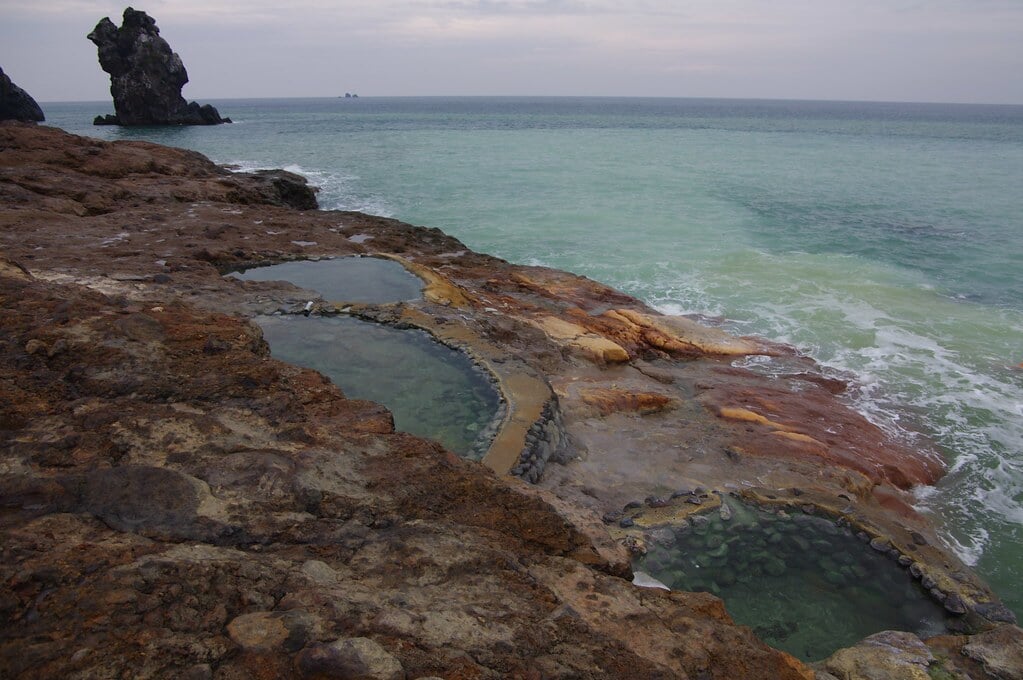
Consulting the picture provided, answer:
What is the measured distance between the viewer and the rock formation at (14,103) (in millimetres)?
45344

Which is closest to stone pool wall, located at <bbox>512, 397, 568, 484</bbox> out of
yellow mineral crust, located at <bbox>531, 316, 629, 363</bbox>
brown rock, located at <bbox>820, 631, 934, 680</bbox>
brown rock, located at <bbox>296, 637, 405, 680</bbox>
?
yellow mineral crust, located at <bbox>531, 316, 629, 363</bbox>

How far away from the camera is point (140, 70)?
53500 mm

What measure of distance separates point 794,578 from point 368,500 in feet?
14.1

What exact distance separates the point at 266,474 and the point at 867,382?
411 inches

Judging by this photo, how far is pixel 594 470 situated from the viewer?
728 centimetres

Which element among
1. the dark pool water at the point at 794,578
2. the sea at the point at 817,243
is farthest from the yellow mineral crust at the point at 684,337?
the dark pool water at the point at 794,578

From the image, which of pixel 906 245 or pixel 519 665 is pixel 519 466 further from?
pixel 906 245

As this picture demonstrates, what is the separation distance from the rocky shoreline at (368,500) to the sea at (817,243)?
1.12 meters

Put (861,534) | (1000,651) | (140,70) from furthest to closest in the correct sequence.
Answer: (140,70) < (861,534) < (1000,651)

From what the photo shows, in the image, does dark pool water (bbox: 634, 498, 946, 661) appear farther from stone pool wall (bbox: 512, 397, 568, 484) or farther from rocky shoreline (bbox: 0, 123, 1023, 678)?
stone pool wall (bbox: 512, 397, 568, 484)

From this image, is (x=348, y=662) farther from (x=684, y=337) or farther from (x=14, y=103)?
(x=14, y=103)

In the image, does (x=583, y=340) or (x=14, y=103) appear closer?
(x=583, y=340)

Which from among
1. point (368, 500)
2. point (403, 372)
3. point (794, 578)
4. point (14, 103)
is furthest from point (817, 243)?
point (14, 103)

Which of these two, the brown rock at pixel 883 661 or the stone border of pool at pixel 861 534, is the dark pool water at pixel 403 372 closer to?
the stone border of pool at pixel 861 534
